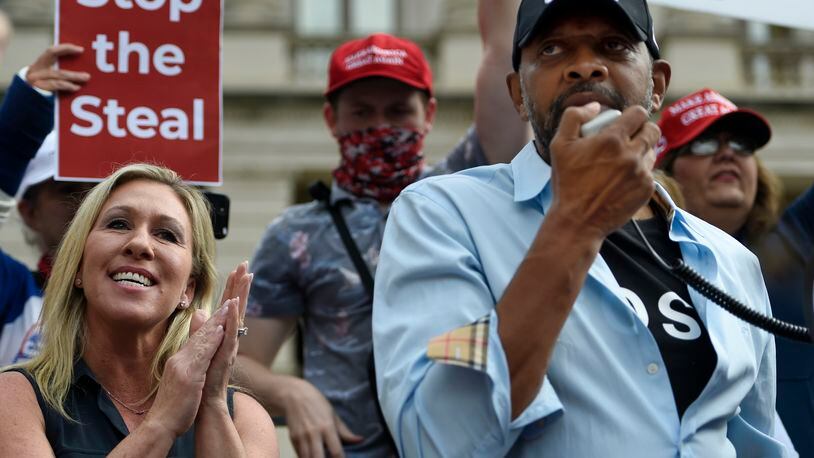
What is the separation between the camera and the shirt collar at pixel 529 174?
7.61ft

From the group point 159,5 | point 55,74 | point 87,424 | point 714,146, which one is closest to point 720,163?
point 714,146

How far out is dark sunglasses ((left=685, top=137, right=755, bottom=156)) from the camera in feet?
14.9

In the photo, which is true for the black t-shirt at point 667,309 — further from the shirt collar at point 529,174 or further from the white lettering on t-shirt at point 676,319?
the shirt collar at point 529,174

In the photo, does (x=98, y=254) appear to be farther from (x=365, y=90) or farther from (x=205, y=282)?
(x=365, y=90)

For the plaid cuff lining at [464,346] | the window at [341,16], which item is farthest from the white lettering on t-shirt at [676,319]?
the window at [341,16]

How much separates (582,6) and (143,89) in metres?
1.90

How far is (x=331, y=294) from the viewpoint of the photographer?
3.87 m

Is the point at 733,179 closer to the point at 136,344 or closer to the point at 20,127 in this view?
the point at 136,344

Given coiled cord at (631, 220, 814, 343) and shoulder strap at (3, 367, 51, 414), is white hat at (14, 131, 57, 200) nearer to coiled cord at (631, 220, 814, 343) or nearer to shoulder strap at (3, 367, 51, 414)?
shoulder strap at (3, 367, 51, 414)

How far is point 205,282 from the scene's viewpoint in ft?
11.1

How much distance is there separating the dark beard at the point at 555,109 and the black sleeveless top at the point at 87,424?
3.68ft

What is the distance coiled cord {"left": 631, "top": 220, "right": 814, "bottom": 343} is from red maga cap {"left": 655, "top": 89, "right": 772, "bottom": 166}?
2.28 metres

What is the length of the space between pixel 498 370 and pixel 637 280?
0.47 meters

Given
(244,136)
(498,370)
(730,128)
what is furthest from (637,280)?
(244,136)
